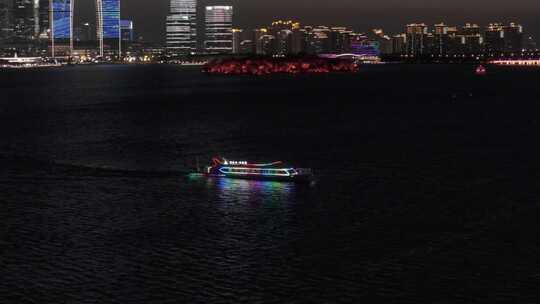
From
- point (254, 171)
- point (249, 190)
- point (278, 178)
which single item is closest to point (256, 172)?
point (254, 171)

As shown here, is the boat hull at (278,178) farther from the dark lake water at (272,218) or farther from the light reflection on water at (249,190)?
the dark lake water at (272,218)

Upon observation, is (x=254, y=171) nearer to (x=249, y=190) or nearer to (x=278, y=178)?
(x=278, y=178)

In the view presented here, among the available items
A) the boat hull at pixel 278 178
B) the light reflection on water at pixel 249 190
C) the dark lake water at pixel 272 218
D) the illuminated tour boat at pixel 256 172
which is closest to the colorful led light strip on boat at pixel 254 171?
the illuminated tour boat at pixel 256 172

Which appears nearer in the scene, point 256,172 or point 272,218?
point 272,218

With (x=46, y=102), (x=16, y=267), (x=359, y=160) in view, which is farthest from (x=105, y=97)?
(x=16, y=267)

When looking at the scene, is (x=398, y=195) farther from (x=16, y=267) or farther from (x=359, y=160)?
(x=16, y=267)
